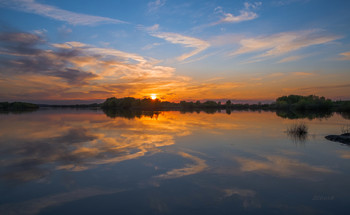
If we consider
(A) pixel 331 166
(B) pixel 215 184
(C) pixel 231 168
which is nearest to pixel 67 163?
(B) pixel 215 184

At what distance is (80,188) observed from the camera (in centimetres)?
577

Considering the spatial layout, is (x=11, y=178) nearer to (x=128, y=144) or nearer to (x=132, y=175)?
(x=132, y=175)

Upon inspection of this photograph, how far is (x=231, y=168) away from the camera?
7.63m

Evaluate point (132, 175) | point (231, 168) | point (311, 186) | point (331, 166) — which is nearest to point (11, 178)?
point (132, 175)

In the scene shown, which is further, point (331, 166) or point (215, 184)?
point (331, 166)

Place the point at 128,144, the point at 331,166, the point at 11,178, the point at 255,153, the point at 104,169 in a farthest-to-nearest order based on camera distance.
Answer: the point at 128,144 → the point at 255,153 → the point at 331,166 → the point at 104,169 → the point at 11,178

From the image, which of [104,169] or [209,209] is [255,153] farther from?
[104,169]

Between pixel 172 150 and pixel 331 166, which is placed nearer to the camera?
pixel 331 166

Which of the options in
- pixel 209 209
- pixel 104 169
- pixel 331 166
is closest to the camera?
pixel 209 209

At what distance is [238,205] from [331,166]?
5.50m

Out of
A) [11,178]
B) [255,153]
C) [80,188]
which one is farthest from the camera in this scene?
[255,153]

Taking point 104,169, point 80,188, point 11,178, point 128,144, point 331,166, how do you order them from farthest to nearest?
point 128,144
point 331,166
point 104,169
point 11,178
point 80,188

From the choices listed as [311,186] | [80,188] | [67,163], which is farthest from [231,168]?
[67,163]

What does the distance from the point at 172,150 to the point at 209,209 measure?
19.5 feet
